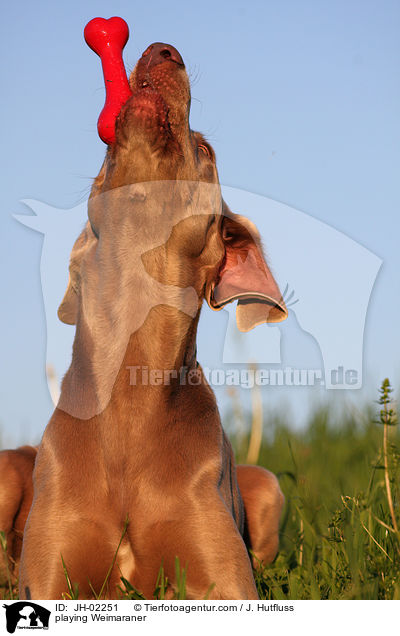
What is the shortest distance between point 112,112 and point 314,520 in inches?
97.9

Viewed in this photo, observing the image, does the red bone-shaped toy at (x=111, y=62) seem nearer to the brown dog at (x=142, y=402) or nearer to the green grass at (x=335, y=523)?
the brown dog at (x=142, y=402)

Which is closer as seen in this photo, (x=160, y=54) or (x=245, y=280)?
(x=160, y=54)

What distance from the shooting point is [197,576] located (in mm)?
3469

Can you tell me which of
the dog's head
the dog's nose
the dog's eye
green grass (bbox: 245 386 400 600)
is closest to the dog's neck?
the dog's head

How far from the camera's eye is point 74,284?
3.99 m

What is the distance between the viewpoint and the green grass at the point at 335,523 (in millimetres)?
3447

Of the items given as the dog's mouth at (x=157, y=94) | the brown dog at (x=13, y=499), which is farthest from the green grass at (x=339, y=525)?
the dog's mouth at (x=157, y=94)

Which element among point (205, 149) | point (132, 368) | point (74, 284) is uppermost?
point (205, 149)
